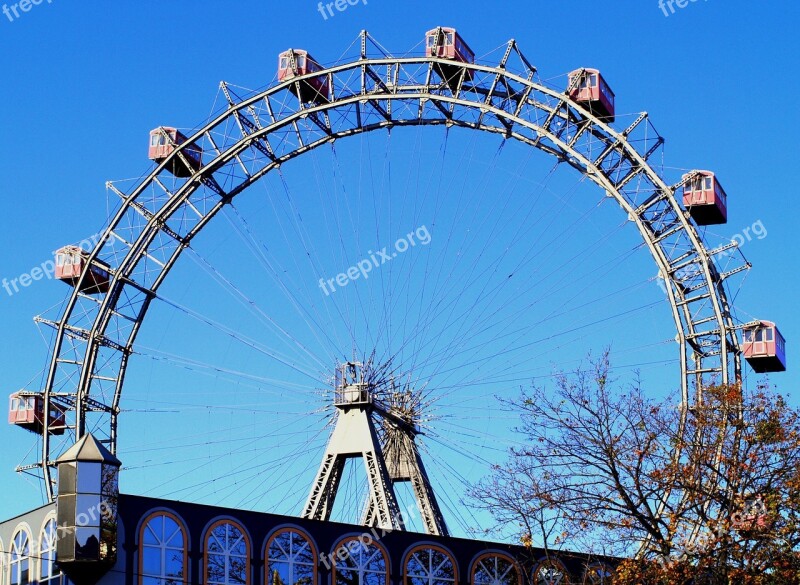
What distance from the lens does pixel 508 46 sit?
65688 mm

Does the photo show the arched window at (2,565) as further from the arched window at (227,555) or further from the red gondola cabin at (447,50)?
the red gondola cabin at (447,50)

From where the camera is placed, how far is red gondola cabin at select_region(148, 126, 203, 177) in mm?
72125

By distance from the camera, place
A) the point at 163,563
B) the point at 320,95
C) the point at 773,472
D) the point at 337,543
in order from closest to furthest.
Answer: the point at 773,472, the point at 163,563, the point at 337,543, the point at 320,95

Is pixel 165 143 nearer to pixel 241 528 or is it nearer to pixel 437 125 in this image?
pixel 437 125

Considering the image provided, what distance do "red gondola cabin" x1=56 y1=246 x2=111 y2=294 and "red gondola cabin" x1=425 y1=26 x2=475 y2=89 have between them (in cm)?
1820

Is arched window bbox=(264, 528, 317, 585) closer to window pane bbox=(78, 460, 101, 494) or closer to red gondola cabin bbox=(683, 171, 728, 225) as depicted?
window pane bbox=(78, 460, 101, 494)

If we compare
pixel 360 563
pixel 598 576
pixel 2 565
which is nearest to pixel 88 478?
pixel 2 565

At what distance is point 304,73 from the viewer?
227ft

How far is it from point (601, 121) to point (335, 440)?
55.6 feet

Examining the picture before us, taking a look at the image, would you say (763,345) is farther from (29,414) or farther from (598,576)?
(29,414)

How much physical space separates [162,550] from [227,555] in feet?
7.85

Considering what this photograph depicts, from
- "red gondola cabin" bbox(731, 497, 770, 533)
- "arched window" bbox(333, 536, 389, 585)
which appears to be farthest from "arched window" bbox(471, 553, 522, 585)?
"red gondola cabin" bbox(731, 497, 770, 533)

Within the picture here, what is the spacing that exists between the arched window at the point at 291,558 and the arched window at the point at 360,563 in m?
0.98

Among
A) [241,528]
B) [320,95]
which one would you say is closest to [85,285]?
[320,95]
